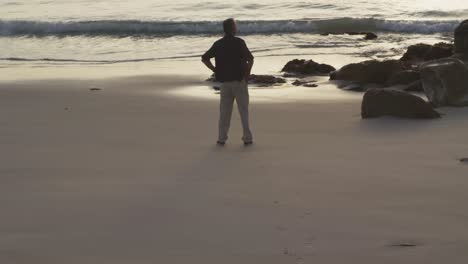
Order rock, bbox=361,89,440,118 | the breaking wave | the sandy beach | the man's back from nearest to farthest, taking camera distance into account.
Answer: the sandy beach, the man's back, rock, bbox=361,89,440,118, the breaking wave

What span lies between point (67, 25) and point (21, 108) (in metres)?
18.6

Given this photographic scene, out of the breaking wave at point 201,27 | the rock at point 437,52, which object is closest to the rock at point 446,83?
the rock at point 437,52

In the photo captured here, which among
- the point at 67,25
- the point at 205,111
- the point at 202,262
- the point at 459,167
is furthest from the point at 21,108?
the point at 67,25

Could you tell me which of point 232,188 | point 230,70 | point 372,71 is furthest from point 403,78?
point 232,188

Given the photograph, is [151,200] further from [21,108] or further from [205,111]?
[21,108]

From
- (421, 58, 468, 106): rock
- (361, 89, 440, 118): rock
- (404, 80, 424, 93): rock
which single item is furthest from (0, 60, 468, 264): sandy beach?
(404, 80, 424, 93): rock

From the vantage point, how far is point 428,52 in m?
17.7

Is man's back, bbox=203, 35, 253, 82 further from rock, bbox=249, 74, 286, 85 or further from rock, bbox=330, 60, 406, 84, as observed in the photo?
rock, bbox=249, 74, 286, 85

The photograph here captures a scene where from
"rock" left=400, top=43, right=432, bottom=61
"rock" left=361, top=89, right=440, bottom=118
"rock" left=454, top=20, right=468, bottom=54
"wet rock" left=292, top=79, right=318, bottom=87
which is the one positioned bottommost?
"wet rock" left=292, top=79, right=318, bottom=87

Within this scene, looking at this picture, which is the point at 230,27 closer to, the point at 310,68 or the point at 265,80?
the point at 265,80

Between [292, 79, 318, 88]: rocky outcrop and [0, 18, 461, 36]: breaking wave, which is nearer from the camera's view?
[292, 79, 318, 88]: rocky outcrop

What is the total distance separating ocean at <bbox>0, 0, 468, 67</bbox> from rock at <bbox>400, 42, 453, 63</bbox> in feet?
7.97

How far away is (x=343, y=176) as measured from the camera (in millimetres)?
7574

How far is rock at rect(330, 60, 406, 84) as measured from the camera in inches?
596
